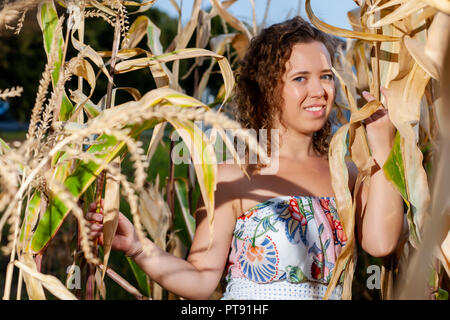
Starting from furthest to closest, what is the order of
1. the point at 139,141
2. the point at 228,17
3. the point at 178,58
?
the point at 228,17 < the point at 178,58 < the point at 139,141

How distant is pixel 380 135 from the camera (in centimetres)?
73

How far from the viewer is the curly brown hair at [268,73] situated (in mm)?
947

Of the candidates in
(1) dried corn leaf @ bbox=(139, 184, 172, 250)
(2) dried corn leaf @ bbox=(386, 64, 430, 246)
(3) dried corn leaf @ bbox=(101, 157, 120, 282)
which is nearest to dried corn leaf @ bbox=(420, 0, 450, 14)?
(2) dried corn leaf @ bbox=(386, 64, 430, 246)

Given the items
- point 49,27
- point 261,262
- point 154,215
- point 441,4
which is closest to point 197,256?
point 261,262

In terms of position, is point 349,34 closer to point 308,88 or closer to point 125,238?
point 308,88

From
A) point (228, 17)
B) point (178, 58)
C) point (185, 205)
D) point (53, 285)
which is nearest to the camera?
point (53, 285)

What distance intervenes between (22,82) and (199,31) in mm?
6661

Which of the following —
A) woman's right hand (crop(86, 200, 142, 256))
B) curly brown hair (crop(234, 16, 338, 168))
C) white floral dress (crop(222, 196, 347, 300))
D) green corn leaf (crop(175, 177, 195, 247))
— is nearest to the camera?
woman's right hand (crop(86, 200, 142, 256))

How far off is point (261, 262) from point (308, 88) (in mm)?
310

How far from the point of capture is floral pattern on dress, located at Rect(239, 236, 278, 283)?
2.78 ft

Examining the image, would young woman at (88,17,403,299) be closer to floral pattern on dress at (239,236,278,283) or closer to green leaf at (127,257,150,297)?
floral pattern on dress at (239,236,278,283)

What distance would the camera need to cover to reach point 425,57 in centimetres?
52

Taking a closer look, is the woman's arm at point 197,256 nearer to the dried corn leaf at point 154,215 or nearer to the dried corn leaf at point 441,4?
the dried corn leaf at point 154,215

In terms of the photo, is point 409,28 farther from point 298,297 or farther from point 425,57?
point 298,297
